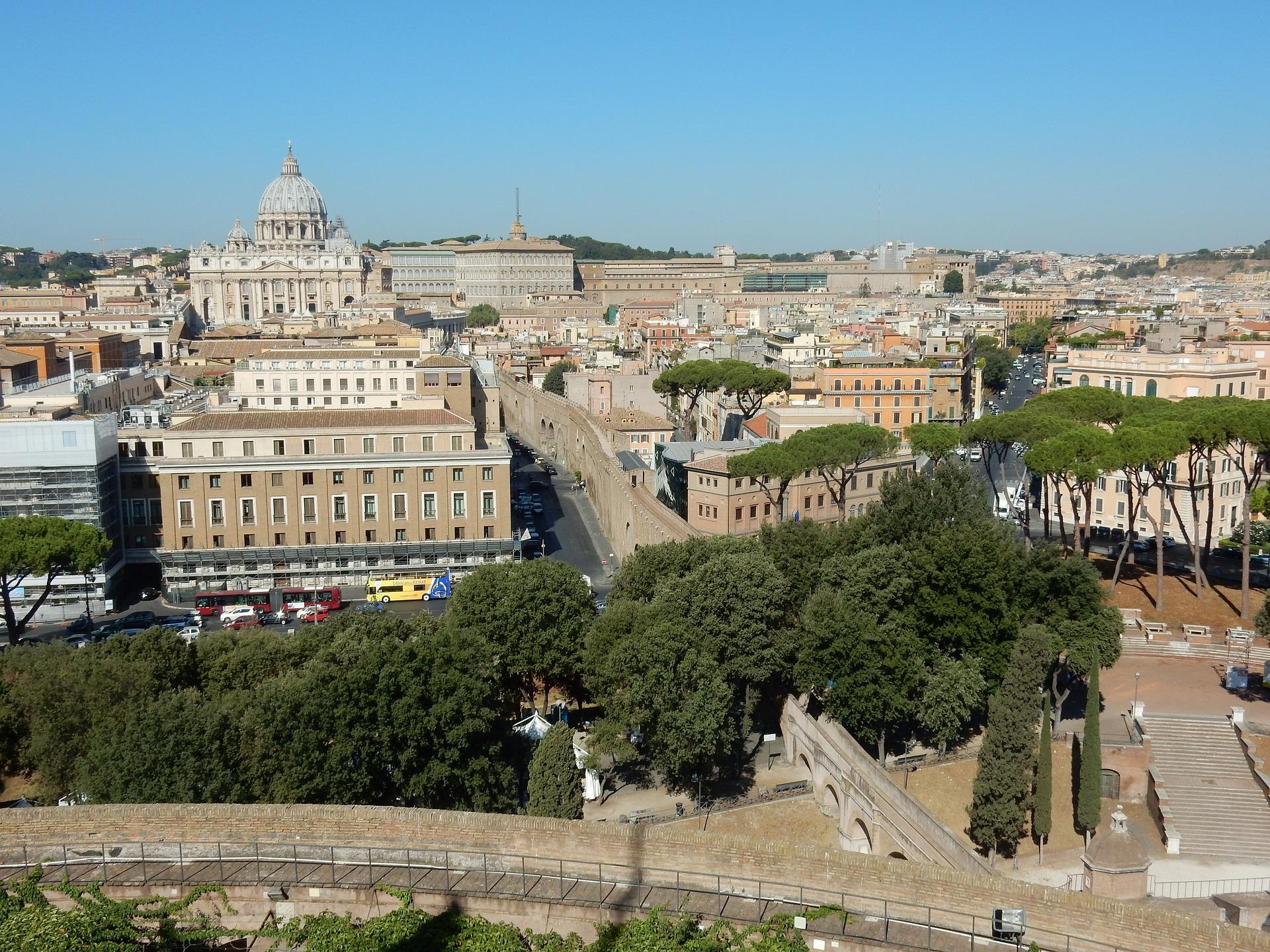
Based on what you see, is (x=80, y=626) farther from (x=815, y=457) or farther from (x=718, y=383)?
(x=718, y=383)

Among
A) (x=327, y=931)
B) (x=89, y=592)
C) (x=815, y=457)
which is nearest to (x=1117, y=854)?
(x=327, y=931)

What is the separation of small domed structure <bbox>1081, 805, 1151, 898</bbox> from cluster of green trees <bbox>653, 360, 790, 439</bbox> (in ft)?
107

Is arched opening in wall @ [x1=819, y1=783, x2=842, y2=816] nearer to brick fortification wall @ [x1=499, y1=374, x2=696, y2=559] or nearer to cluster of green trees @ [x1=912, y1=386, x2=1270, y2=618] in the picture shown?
brick fortification wall @ [x1=499, y1=374, x2=696, y2=559]

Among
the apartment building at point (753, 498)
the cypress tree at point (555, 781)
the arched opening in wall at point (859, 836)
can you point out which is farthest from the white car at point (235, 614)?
the arched opening in wall at point (859, 836)

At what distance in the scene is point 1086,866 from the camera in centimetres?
1650

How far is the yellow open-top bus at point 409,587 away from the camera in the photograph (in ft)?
123

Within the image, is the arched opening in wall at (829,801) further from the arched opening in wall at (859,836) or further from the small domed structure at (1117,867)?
the small domed structure at (1117,867)

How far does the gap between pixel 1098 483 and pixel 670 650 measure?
23.8 meters

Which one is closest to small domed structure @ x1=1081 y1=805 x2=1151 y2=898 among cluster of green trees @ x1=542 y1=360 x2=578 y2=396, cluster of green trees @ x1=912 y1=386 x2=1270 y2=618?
cluster of green trees @ x1=912 y1=386 x2=1270 y2=618

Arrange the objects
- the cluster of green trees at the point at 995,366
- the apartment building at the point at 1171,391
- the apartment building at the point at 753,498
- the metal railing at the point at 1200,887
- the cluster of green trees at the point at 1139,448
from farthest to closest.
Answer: the cluster of green trees at the point at 995,366 < the apartment building at the point at 1171,391 < the apartment building at the point at 753,498 < the cluster of green trees at the point at 1139,448 < the metal railing at the point at 1200,887

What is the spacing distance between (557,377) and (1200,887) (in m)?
61.3

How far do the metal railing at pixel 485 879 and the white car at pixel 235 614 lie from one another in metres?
20.9

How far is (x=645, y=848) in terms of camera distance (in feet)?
43.1

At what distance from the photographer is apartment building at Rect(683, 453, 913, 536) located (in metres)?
36.9
